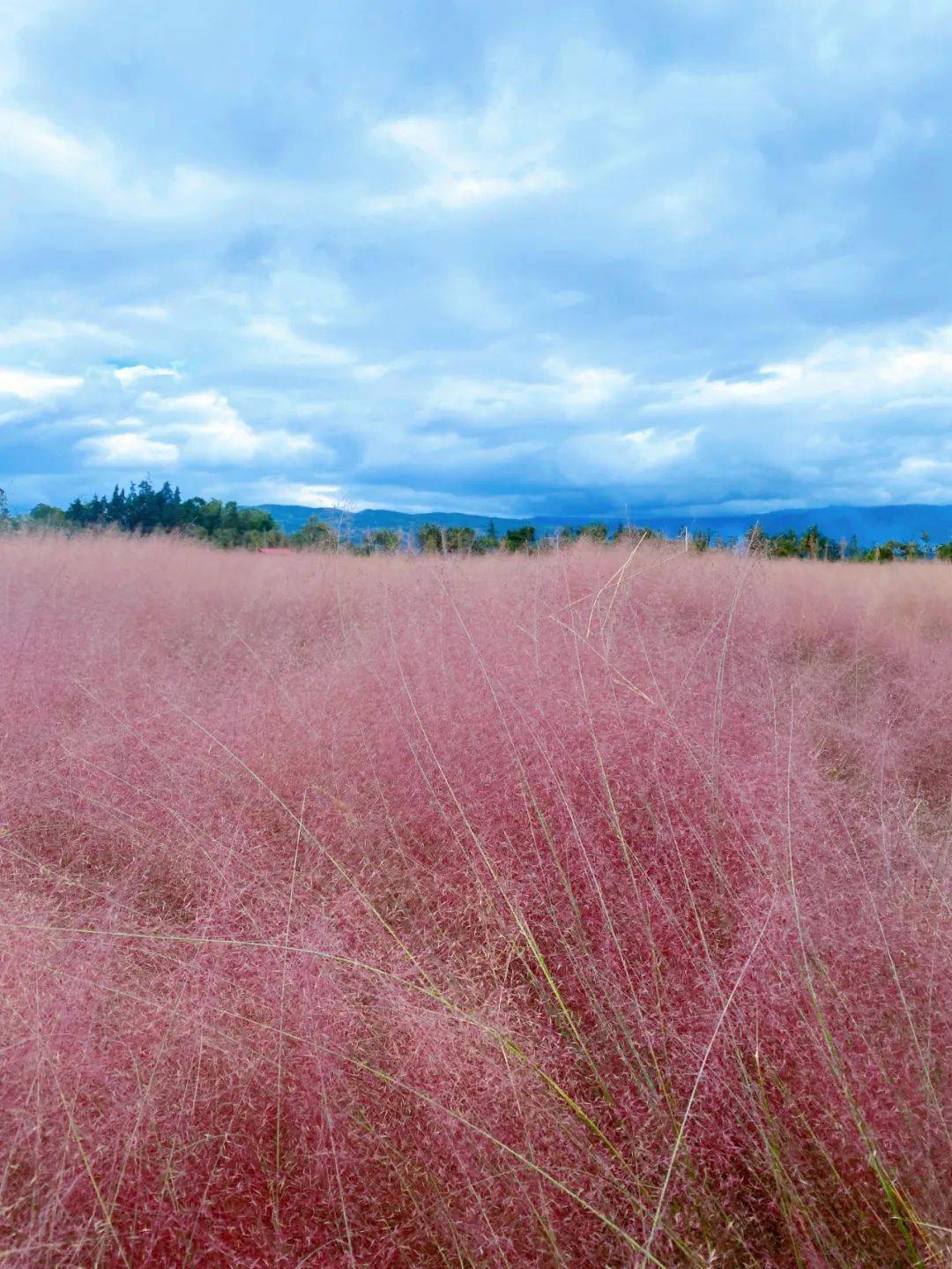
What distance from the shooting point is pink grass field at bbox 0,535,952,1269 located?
141 cm

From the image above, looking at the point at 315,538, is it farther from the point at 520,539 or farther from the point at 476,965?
the point at 476,965

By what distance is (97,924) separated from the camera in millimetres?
2010

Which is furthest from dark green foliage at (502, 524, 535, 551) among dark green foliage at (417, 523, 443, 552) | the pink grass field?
the pink grass field

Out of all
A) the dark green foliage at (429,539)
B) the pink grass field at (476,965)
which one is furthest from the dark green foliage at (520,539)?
the pink grass field at (476,965)

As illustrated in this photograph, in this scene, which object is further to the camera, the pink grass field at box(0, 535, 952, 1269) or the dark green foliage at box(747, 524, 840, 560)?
the dark green foliage at box(747, 524, 840, 560)

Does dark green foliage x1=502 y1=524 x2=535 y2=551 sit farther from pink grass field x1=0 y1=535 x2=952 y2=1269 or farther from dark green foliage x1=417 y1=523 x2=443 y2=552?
pink grass field x1=0 y1=535 x2=952 y2=1269

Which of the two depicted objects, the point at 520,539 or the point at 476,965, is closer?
the point at 476,965

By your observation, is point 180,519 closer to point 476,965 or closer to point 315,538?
point 315,538

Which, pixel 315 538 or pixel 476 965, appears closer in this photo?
pixel 476 965

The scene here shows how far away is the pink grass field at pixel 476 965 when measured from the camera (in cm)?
141

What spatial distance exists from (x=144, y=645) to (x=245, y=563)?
397 cm

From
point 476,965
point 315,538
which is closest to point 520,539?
point 315,538

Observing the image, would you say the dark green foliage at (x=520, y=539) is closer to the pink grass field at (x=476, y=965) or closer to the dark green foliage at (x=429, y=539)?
the dark green foliage at (x=429, y=539)

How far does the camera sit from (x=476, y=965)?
1.96 metres
